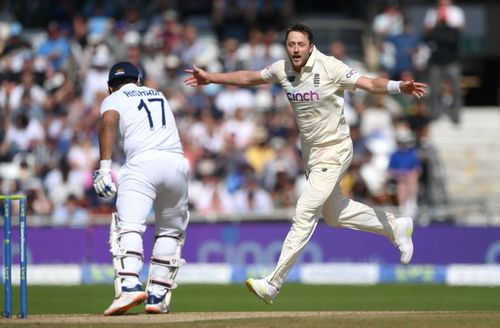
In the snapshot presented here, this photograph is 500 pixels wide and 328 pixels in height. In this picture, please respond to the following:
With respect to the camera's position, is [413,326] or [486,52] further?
[486,52]

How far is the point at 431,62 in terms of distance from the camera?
2027 centimetres

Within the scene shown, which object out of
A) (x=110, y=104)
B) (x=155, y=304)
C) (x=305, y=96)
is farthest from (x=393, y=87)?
(x=155, y=304)

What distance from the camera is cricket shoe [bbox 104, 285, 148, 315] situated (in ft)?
32.4

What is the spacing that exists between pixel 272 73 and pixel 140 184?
1480 mm

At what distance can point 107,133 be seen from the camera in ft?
32.8

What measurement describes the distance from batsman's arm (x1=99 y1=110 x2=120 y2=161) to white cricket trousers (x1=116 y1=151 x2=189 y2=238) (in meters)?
0.23

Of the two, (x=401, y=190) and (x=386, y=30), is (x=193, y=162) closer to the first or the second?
(x=401, y=190)

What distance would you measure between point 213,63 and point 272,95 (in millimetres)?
1186

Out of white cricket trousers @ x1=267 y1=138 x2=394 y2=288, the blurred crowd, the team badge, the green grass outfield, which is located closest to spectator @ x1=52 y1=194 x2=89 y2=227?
the blurred crowd

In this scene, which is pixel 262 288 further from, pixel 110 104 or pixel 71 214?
pixel 71 214

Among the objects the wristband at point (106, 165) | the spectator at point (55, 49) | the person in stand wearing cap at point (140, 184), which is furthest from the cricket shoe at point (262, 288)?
the spectator at point (55, 49)

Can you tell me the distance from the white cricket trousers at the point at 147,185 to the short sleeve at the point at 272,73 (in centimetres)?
100

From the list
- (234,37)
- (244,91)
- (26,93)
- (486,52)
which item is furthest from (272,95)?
(486,52)

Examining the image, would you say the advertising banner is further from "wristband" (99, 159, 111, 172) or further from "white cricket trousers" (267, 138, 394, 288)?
"wristband" (99, 159, 111, 172)
